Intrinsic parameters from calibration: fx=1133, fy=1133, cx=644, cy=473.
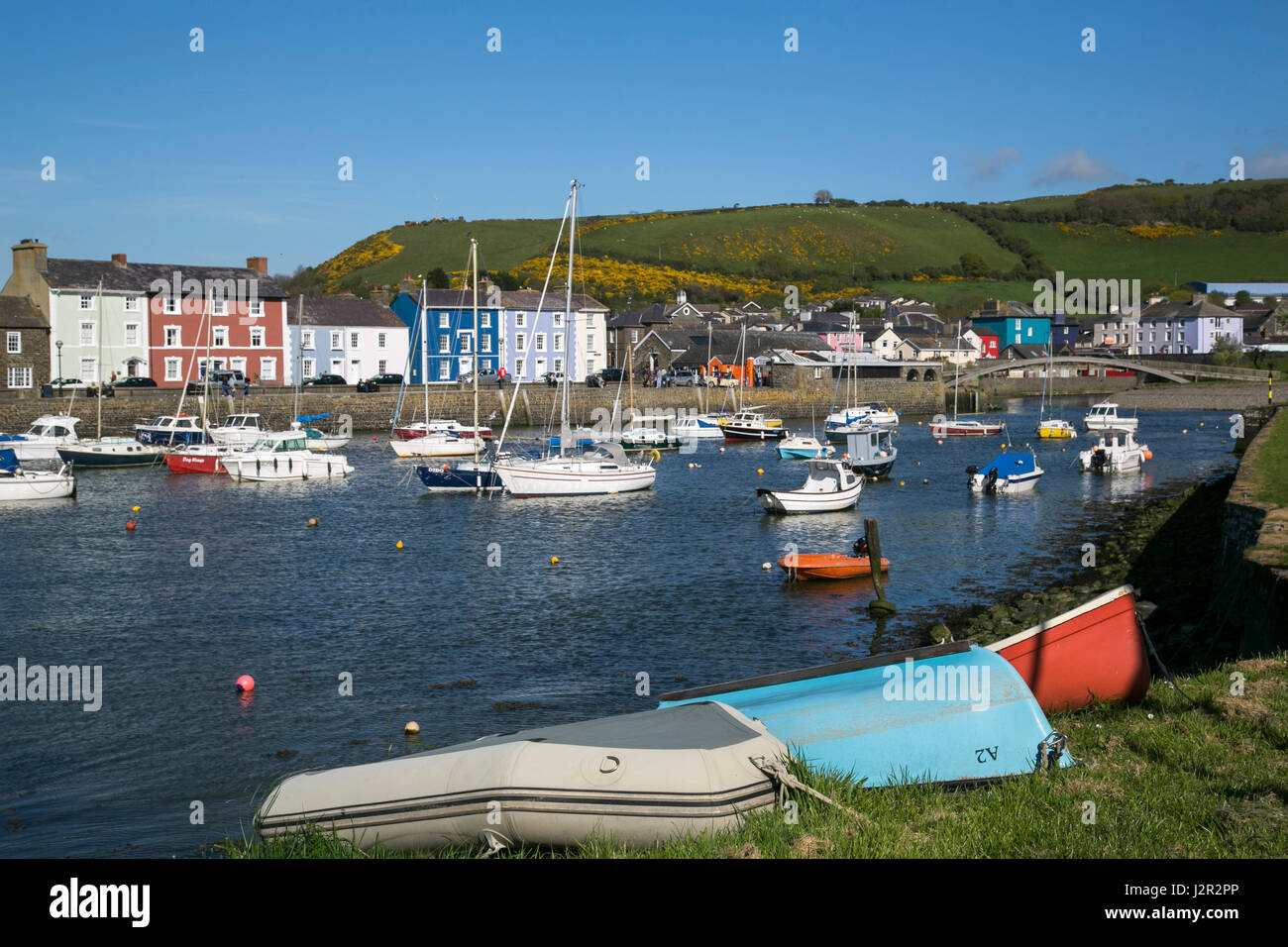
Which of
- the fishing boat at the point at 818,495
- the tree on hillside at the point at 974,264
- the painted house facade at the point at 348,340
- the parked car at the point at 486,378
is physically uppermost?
the tree on hillside at the point at 974,264

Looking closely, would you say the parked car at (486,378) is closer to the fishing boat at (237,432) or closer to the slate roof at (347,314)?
the slate roof at (347,314)

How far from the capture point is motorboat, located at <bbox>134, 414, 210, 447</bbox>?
5716cm

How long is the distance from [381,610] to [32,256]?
58.2 meters

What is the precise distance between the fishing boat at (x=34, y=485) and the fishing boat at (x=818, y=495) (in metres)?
26.1

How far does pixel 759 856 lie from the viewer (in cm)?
712

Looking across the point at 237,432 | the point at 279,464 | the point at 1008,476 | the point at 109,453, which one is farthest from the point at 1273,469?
the point at 237,432

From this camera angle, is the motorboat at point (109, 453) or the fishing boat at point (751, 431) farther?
the fishing boat at point (751, 431)

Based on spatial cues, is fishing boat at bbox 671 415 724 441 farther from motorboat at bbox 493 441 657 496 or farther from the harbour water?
motorboat at bbox 493 441 657 496

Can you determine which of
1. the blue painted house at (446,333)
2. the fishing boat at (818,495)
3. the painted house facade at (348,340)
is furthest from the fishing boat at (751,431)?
the fishing boat at (818,495)

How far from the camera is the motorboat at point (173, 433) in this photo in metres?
57.2

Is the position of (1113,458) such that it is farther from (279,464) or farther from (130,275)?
(130,275)
